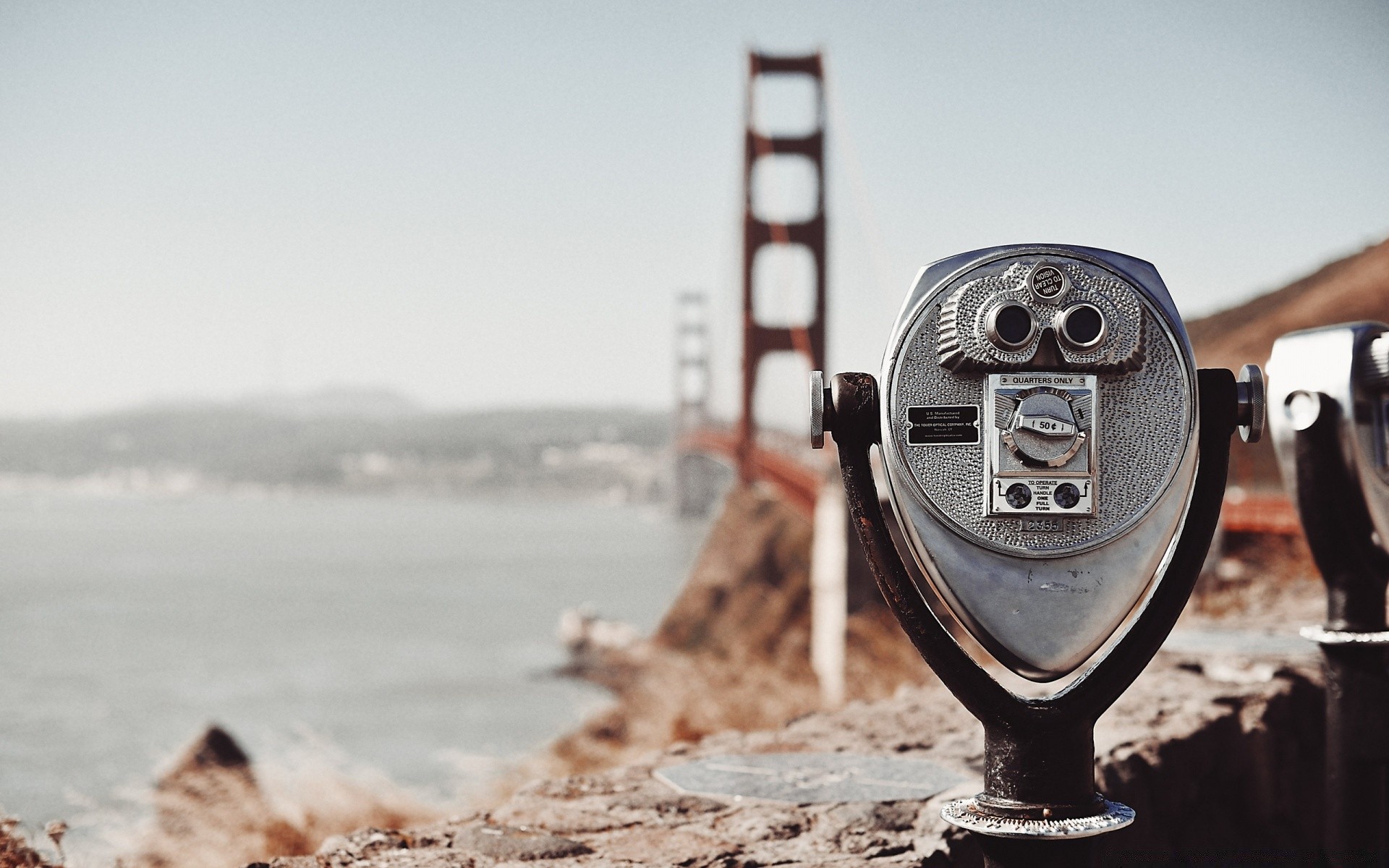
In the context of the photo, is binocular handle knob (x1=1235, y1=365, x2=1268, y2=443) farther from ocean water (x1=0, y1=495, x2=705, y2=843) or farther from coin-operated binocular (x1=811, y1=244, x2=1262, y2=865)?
ocean water (x1=0, y1=495, x2=705, y2=843)

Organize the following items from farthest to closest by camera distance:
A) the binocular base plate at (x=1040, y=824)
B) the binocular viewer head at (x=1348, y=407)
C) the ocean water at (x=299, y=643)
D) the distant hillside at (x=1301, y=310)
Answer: the distant hillside at (x=1301, y=310) → the ocean water at (x=299, y=643) → the binocular viewer head at (x=1348, y=407) → the binocular base plate at (x=1040, y=824)

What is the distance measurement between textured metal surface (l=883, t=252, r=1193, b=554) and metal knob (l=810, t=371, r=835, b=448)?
100 mm

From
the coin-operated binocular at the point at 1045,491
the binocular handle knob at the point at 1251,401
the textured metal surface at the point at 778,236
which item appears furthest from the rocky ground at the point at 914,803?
the textured metal surface at the point at 778,236

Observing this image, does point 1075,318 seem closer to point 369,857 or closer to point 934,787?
point 934,787

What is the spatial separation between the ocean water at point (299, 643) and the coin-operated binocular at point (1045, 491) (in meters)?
2.61

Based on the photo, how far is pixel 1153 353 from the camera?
6.42 ft

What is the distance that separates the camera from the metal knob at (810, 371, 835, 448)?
1.99 metres

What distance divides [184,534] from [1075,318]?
69787 millimetres

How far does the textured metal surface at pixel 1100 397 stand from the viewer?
1921 mm

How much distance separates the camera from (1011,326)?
1.93 m

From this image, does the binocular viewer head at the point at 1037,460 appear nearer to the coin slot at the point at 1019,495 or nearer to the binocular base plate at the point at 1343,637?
the coin slot at the point at 1019,495

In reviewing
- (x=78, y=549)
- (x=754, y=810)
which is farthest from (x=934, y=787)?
(x=78, y=549)

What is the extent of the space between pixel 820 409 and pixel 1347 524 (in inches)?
60.3

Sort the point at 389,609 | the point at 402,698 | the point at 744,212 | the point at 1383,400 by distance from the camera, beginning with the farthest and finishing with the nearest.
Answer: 1. the point at 389,609
2. the point at 402,698
3. the point at 744,212
4. the point at 1383,400
